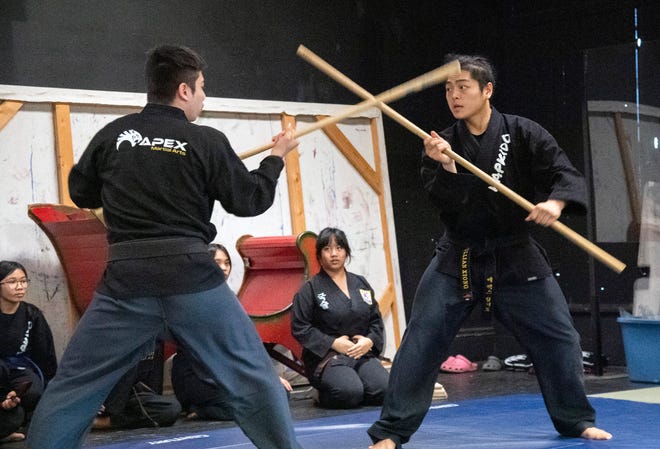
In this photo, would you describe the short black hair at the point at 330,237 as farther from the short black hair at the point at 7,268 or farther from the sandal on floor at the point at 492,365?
the sandal on floor at the point at 492,365

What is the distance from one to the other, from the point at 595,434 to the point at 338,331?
2.14 meters

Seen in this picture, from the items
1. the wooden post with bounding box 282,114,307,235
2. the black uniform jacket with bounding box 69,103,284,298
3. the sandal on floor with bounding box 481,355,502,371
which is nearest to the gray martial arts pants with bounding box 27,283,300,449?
the black uniform jacket with bounding box 69,103,284,298

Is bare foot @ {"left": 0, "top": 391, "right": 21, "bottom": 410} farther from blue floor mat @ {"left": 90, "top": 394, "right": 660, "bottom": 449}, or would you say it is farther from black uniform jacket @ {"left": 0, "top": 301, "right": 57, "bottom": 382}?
blue floor mat @ {"left": 90, "top": 394, "right": 660, "bottom": 449}

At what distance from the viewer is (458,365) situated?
7.37 metres

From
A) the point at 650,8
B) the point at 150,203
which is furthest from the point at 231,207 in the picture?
the point at 650,8

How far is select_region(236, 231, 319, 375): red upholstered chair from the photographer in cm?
611

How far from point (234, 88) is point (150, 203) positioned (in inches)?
159

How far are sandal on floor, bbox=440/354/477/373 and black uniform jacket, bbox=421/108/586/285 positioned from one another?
3.42 m

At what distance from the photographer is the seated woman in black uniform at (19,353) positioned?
4.77m

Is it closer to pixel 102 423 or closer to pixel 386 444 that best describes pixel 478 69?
pixel 386 444

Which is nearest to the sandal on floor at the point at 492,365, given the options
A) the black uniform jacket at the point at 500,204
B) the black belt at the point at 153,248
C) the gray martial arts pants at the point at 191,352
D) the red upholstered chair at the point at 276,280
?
the red upholstered chair at the point at 276,280

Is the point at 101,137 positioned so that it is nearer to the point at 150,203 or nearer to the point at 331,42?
the point at 150,203

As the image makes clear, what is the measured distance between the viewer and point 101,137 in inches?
122

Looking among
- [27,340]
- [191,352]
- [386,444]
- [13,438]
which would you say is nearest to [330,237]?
[27,340]
